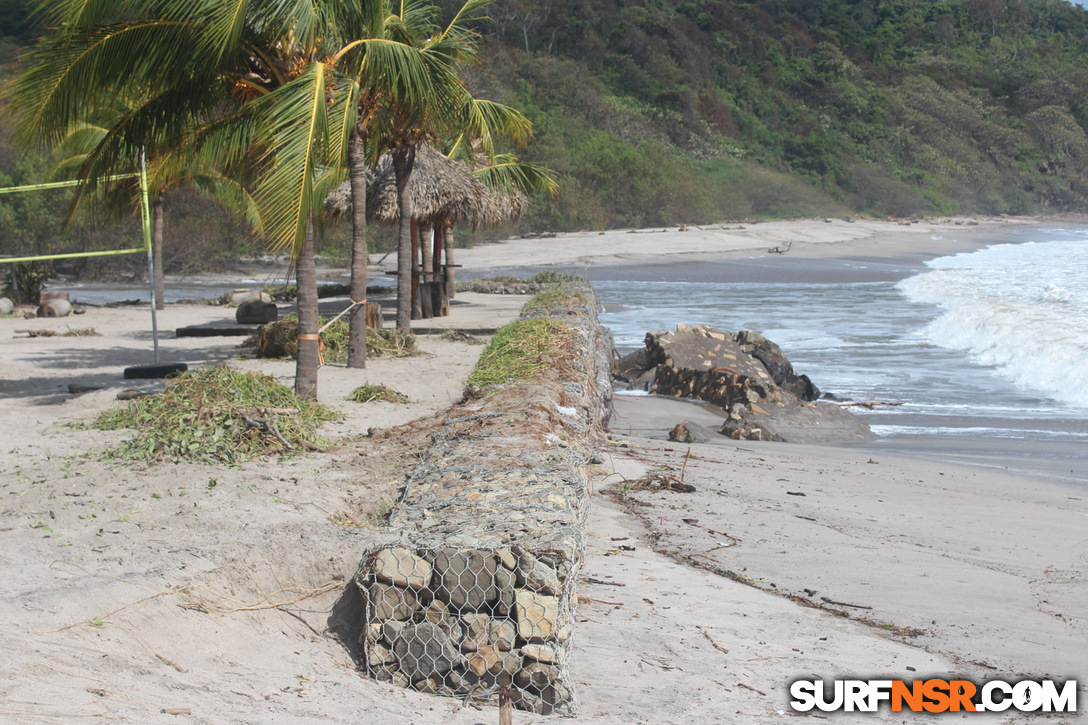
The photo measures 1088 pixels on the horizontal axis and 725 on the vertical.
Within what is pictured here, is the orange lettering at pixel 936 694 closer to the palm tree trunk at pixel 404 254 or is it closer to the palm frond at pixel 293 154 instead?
the palm frond at pixel 293 154

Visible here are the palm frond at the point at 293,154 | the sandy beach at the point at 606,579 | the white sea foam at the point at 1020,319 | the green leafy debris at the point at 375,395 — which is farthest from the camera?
the white sea foam at the point at 1020,319

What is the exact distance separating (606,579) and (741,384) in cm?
673

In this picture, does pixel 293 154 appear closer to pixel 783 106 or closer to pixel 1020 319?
pixel 1020 319

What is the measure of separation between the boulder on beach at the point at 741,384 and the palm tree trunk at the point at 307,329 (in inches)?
136

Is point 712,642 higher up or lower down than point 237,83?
lower down

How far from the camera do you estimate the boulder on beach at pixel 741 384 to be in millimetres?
9906

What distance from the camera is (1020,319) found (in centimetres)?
1731

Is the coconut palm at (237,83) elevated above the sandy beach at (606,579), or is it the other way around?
the coconut palm at (237,83)

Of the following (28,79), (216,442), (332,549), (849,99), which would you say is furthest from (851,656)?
(849,99)

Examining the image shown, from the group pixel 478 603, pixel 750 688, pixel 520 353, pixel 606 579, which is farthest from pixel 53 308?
pixel 750 688

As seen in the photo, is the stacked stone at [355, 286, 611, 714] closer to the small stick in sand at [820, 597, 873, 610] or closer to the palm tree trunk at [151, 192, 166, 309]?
the small stick in sand at [820, 597, 873, 610]

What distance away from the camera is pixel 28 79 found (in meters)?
7.73

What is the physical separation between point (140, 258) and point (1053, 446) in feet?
86.8

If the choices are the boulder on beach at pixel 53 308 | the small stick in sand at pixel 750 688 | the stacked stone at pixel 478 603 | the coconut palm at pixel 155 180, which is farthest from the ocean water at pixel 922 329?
the boulder on beach at pixel 53 308
